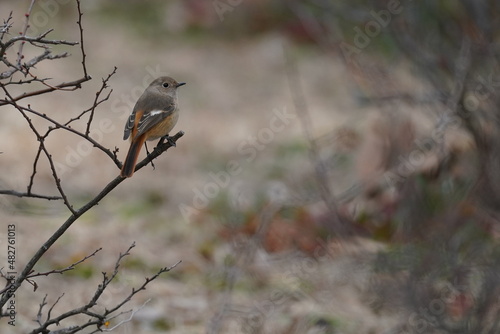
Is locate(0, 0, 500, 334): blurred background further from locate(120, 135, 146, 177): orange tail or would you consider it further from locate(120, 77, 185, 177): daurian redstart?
locate(120, 77, 185, 177): daurian redstart

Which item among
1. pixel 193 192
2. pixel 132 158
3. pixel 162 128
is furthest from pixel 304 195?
pixel 132 158

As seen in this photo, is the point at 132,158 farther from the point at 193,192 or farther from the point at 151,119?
the point at 193,192

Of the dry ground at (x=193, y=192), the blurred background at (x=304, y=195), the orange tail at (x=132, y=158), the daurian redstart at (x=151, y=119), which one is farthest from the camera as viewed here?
the dry ground at (x=193, y=192)

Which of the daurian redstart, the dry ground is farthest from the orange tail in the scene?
the dry ground

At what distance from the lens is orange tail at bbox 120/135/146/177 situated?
3072 millimetres

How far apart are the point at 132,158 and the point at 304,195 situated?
130 inches

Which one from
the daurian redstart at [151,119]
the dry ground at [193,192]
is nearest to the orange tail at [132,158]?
the daurian redstart at [151,119]

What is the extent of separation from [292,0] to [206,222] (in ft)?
7.89

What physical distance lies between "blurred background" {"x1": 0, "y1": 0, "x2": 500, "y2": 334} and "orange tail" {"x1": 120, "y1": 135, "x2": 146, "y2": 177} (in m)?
0.51

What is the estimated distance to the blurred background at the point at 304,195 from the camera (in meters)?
4.91

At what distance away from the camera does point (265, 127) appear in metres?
9.16

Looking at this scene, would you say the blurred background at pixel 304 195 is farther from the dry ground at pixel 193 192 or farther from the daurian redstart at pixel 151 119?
the daurian redstart at pixel 151 119

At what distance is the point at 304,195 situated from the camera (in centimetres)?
654

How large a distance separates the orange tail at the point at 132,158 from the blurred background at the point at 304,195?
1.68ft
